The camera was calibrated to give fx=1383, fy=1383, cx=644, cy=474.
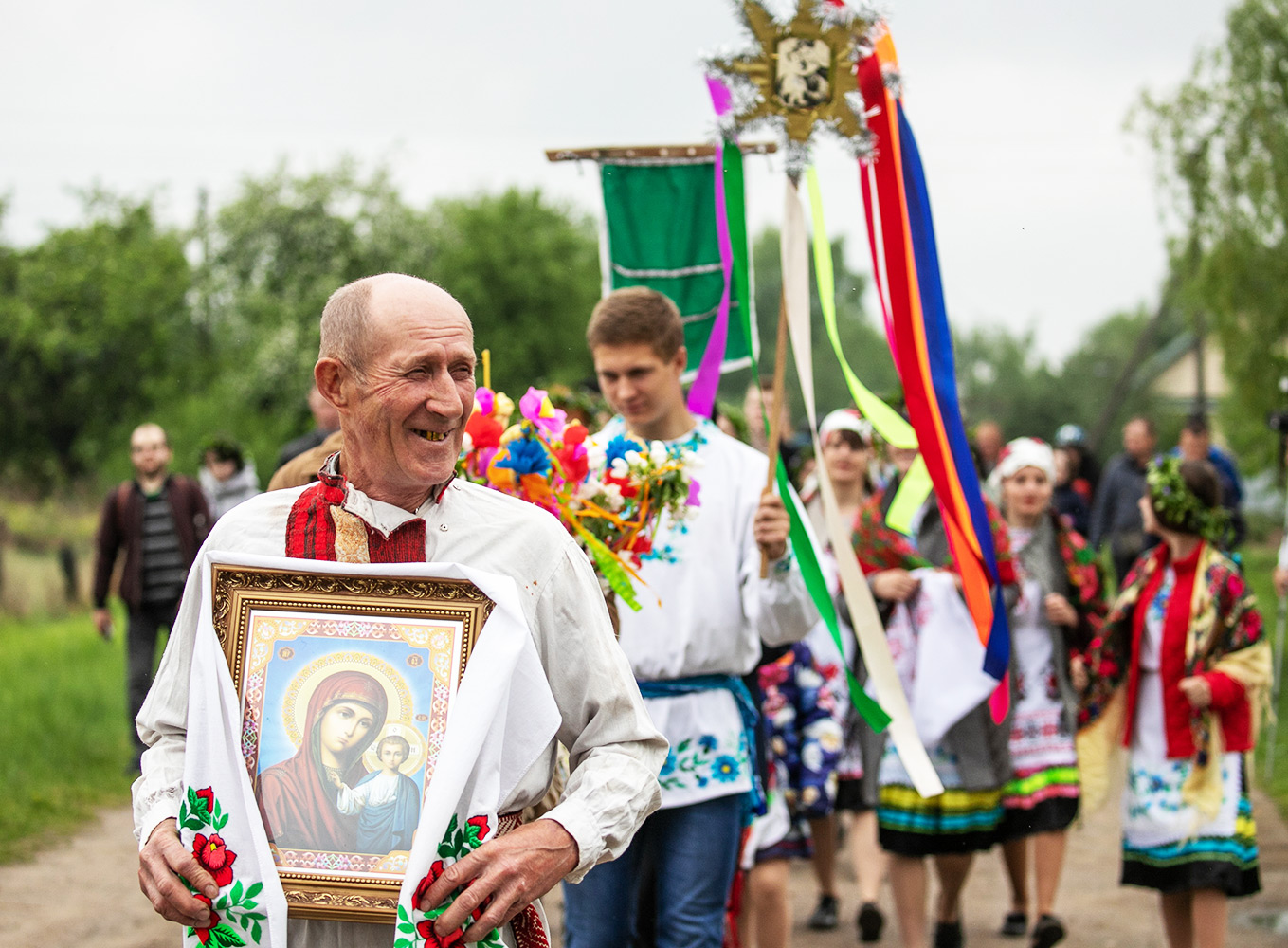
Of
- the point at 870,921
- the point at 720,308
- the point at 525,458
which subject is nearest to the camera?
the point at 525,458

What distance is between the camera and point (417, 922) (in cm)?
206

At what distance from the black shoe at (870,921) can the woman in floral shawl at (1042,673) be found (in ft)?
2.10

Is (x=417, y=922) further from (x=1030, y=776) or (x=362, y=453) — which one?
(x=1030, y=776)

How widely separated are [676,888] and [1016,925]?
10.1ft

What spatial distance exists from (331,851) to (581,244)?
174 feet

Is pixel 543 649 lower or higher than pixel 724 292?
lower

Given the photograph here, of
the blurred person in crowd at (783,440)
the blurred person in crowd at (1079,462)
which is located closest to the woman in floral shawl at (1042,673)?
the blurred person in crowd at (783,440)

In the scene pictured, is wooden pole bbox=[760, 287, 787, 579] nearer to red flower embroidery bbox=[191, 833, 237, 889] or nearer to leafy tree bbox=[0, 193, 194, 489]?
red flower embroidery bbox=[191, 833, 237, 889]

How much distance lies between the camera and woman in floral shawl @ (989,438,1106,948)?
5.79 m

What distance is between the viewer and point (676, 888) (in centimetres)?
374

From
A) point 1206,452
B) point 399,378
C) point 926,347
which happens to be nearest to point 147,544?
point 926,347

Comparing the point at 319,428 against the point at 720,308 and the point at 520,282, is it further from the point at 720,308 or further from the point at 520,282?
the point at 520,282

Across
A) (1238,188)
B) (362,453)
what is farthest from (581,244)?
(362,453)

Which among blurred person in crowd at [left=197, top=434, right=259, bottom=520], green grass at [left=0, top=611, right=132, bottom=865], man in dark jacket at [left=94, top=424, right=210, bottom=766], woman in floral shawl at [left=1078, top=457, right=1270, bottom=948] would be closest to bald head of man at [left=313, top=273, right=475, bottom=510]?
woman in floral shawl at [left=1078, top=457, right=1270, bottom=948]
